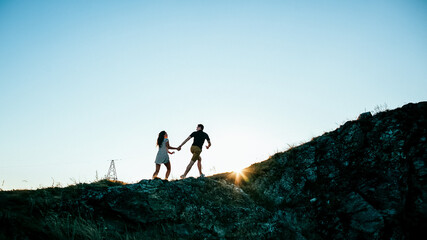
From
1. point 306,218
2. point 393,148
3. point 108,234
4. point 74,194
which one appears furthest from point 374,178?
point 74,194

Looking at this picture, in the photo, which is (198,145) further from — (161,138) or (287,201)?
(287,201)

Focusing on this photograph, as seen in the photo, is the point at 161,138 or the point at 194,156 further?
the point at 161,138

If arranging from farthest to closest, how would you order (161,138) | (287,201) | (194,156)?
(161,138) → (194,156) → (287,201)

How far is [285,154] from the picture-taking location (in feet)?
35.8

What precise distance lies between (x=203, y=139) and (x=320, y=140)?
556 centimetres

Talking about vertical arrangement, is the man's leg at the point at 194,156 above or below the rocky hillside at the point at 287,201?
above

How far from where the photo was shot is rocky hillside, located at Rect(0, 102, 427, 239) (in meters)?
6.11

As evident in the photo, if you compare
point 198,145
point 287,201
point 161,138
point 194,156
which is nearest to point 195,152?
point 194,156

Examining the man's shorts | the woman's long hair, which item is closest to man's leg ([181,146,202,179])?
the man's shorts

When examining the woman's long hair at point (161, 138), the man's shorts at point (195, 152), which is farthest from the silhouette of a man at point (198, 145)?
the woman's long hair at point (161, 138)

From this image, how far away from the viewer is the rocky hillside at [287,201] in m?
6.11

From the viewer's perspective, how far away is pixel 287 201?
28.6 ft

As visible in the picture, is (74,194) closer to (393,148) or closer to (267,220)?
(267,220)

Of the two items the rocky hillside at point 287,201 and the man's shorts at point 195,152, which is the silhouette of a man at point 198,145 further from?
the rocky hillside at point 287,201
